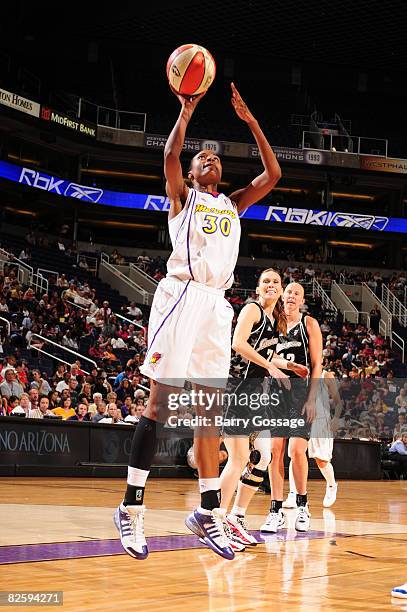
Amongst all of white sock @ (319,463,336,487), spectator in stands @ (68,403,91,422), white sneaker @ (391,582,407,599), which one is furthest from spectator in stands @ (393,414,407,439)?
white sneaker @ (391,582,407,599)

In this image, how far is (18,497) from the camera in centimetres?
956

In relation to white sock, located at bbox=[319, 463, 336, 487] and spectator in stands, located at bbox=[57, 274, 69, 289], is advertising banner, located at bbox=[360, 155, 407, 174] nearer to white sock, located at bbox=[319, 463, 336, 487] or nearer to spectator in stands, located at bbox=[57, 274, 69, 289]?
spectator in stands, located at bbox=[57, 274, 69, 289]

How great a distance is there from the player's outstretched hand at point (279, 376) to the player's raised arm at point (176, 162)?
6.72ft

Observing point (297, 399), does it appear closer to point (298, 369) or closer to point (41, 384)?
point (298, 369)

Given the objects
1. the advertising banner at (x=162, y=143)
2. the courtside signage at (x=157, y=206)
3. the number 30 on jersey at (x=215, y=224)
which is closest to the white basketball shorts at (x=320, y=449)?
the number 30 on jersey at (x=215, y=224)

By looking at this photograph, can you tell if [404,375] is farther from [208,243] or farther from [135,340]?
[208,243]

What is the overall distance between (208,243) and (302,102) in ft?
110

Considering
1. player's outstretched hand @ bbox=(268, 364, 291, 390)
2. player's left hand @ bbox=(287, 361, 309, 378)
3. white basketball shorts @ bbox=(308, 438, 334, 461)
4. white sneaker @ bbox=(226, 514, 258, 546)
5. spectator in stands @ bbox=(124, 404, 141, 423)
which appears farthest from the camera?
spectator in stands @ bbox=(124, 404, 141, 423)

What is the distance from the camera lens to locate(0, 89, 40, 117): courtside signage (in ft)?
90.1

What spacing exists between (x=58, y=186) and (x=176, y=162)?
90.3ft

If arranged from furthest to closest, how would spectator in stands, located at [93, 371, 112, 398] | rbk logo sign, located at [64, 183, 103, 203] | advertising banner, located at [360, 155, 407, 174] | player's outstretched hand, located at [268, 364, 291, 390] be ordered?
1. advertising banner, located at [360, 155, 407, 174]
2. rbk logo sign, located at [64, 183, 103, 203]
3. spectator in stands, located at [93, 371, 112, 398]
4. player's outstretched hand, located at [268, 364, 291, 390]

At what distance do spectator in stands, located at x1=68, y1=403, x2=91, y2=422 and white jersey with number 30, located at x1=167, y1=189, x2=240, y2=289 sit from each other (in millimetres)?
10444

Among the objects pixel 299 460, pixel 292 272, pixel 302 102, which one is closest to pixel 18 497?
pixel 299 460

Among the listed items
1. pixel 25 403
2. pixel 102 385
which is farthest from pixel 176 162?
pixel 102 385
